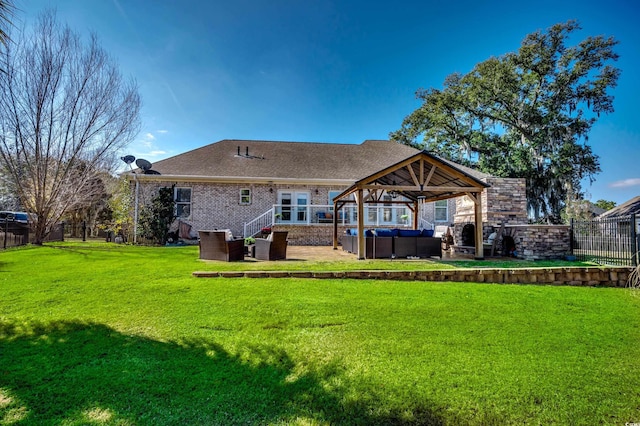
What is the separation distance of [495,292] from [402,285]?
1.82m

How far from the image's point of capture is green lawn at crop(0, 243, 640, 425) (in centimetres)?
228

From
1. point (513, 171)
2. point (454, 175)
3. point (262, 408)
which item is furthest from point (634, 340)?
point (513, 171)

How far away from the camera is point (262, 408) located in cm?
227

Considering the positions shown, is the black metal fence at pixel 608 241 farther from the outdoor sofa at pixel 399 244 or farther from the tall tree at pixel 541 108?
the tall tree at pixel 541 108

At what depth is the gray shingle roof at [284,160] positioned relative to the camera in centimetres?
1620

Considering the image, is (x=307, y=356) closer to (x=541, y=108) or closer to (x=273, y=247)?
(x=273, y=247)

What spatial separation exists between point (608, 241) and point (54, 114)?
17655 millimetres

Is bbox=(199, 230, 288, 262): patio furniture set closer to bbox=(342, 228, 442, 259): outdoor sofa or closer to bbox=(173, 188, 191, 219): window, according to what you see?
bbox=(342, 228, 442, 259): outdoor sofa

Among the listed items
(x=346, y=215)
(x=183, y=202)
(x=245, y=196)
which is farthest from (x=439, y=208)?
(x=183, y=202)

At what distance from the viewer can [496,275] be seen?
282 inches

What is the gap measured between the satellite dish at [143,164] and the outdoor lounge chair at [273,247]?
28.9 feet

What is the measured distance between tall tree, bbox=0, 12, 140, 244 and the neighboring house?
4.65 m

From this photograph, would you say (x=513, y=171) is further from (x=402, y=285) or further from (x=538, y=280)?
(x=402, y=285)

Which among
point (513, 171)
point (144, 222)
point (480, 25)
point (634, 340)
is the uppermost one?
point (480, 25)
